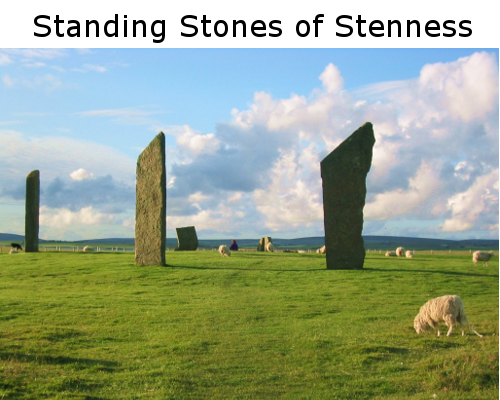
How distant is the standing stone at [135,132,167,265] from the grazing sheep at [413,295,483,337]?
43.2 ft

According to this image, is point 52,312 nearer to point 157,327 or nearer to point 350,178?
point 157,327

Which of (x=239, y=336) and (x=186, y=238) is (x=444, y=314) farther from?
(x=186, y=238)

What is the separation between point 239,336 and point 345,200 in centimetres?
1036

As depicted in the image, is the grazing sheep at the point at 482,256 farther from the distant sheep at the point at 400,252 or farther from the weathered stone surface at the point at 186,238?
the weathered stone surface at the point at 186,238

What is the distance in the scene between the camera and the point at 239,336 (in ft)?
40.5

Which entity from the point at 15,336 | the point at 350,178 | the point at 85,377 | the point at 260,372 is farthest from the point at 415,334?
the point at 350,178

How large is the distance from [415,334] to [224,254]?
16.4 m

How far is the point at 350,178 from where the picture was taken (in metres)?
21.5

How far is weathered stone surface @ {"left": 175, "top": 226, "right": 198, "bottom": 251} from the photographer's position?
3312cm

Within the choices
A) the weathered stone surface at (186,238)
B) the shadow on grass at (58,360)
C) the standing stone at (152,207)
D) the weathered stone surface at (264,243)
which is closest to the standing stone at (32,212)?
the standing stone at (152,207)

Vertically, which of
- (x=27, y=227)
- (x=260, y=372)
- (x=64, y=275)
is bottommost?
(x=260, y=372)

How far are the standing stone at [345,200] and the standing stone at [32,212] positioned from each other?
42.9 ft

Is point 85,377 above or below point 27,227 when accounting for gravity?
below
